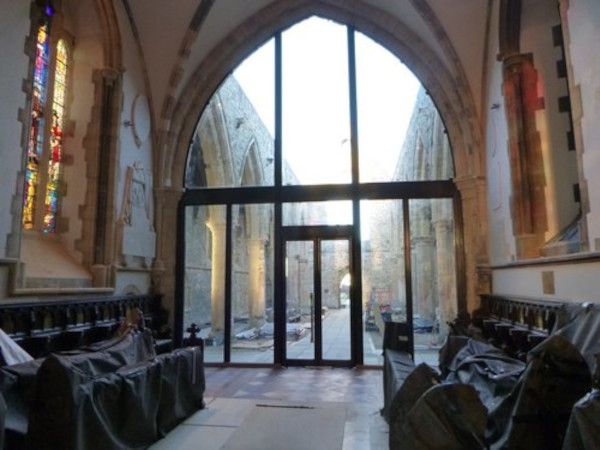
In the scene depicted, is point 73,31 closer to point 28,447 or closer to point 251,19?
point 251,19

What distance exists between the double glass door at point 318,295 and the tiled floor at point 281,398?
34 cm

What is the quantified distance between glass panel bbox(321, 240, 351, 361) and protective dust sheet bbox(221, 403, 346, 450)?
209 cm

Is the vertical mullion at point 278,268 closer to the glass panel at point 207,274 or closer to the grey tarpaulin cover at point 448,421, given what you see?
the glass panel at point 207,274

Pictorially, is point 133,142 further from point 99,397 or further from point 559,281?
point 559,281

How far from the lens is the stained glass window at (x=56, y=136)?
490cm

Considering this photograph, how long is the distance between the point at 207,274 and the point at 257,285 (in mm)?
833

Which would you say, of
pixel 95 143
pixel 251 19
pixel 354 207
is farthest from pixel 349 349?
pixel 251 19

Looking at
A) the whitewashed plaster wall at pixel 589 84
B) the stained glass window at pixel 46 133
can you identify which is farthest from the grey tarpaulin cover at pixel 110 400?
the whitewashed plaster wall at pixel 589 84

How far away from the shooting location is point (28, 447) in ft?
6.96

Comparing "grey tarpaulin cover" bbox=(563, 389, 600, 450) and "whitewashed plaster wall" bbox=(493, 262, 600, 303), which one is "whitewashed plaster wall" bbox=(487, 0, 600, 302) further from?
"grey tarpaulin cover" bbox=(563, 389, 600, 450)

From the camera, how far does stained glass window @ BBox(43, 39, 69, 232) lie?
4.90 m

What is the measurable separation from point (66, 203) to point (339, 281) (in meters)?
3.52

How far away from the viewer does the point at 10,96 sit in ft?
12.0

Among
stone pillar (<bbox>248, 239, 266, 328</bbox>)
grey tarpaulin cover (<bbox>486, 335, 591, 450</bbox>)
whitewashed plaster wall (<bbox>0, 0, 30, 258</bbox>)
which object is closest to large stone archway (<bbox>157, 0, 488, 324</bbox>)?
stone pillar (<bbox>248, 239, 266, 328</bbox>)
